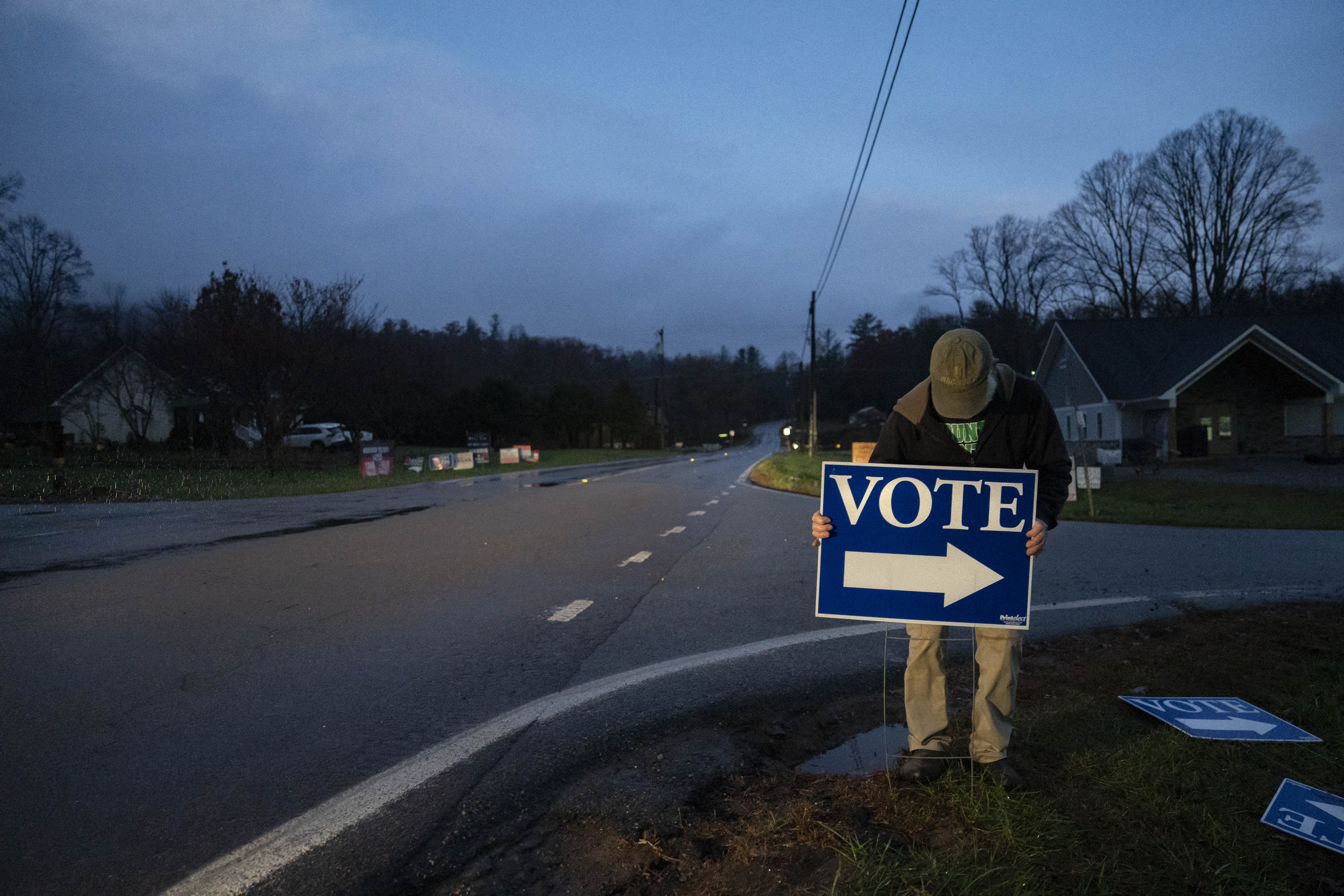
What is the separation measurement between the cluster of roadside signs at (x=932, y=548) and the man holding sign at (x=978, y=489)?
2 cm

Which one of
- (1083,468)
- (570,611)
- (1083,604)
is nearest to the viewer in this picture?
(570,611)

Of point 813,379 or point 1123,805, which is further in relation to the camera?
point 813,379

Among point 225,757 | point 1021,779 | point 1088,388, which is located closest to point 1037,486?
point 1021,779

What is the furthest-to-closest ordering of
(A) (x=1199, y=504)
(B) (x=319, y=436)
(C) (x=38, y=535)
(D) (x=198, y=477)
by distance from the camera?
(B) (x=319, y=436), (D) (x=198, y=477), (A) (x=1199, y=504), (C) (x=38, y=535)

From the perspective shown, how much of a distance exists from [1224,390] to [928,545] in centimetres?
3325

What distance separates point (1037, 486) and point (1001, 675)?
0.80 metres

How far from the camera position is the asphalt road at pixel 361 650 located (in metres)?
3.08

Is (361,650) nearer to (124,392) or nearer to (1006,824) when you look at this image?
(1006,824)

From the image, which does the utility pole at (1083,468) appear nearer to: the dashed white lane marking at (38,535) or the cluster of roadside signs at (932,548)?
the cluster of roadside signs at (932,548)

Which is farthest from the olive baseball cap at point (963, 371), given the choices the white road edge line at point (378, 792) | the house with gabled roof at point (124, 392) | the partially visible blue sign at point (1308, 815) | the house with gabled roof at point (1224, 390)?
the house with gabled roof at point (124, 392)

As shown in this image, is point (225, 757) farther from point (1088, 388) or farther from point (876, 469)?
point (1088, 388)

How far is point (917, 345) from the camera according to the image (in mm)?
82188

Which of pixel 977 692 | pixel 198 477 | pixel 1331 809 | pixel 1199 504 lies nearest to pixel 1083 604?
pixel 1331 809

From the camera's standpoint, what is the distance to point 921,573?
11.4ft
